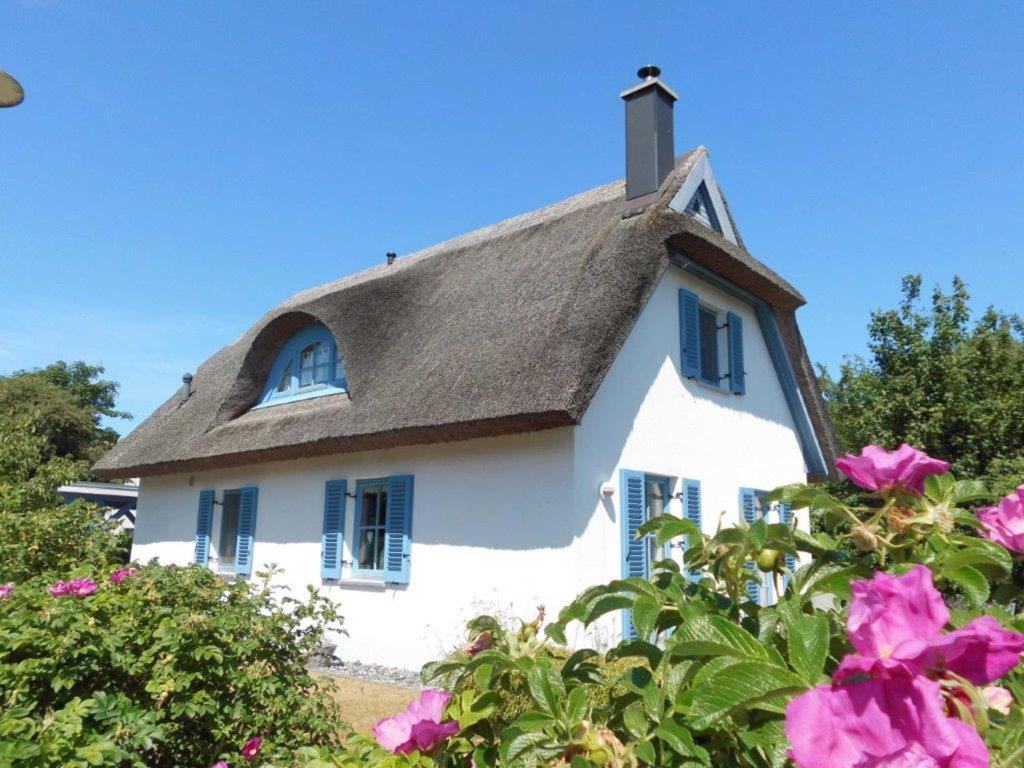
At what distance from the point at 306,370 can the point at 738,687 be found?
10.5m

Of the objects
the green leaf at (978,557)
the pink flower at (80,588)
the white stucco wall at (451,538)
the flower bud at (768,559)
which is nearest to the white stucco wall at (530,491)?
the white stucco wall at (451,538)

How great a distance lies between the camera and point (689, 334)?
29.7 ft

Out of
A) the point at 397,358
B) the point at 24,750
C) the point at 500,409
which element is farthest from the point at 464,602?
the point at 24,750

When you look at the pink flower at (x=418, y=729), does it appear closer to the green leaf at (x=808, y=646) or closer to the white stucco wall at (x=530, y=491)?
the green leaf at (x=808, y=646)

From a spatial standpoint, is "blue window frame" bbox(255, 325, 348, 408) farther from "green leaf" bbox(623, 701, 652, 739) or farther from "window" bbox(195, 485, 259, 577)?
"green leaf" bbox(623, 701, 652, 739)

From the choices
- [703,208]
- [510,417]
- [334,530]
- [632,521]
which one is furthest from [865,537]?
[703,208]

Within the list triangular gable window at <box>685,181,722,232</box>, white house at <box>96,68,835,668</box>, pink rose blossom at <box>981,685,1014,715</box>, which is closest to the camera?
A: pink rose blossom at <box>981,685,1014,715</box>

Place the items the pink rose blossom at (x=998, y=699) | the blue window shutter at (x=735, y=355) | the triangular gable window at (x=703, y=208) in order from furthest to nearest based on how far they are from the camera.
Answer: the blue window shutter at (x=735, y=355) < the triangular gable window at (x=703, y=208) < the pink rose blossom at (x=998, y=699)

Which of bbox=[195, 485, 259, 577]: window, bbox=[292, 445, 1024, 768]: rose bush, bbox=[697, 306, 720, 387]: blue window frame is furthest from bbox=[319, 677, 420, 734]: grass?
bbox=[697, 306, 720, 387]: blue window frame

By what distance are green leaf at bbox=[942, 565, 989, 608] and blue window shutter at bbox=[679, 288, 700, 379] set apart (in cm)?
791

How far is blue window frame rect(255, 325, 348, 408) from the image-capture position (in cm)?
A: 1017

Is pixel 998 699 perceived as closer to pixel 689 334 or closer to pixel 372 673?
pixel 372 673

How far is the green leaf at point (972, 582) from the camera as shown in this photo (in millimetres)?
1021

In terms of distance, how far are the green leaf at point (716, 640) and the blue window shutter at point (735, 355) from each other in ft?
29.8
